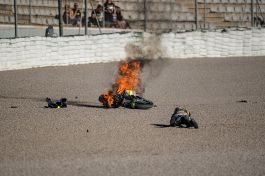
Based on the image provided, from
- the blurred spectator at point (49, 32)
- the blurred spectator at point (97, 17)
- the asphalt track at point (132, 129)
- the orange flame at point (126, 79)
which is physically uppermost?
the blurred spectator at point (97, 17)

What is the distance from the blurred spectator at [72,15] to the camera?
2803 cm

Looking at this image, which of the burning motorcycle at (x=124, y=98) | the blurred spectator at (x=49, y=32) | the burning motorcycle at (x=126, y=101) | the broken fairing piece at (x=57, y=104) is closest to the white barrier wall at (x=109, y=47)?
the blurred spectator at (x=49, y=32)

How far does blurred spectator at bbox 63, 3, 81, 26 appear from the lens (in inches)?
1104

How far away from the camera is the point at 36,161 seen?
10.4 m

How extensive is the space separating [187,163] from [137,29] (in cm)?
1849

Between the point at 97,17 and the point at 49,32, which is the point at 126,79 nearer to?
the point at 49,32

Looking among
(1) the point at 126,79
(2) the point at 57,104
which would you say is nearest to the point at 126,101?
(1) the point at 126,79

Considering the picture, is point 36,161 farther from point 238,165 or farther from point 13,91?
point 13,91

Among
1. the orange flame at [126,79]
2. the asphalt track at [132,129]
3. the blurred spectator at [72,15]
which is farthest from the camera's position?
the blurred spectator at [72,15]

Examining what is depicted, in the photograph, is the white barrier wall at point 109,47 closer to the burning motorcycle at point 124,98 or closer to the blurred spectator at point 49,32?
the blurred spectator at point 49,32

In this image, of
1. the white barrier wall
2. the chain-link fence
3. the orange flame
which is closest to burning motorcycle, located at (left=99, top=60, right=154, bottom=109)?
the orange flame

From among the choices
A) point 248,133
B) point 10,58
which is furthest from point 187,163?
point 10,58

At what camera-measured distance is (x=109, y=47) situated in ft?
89.9

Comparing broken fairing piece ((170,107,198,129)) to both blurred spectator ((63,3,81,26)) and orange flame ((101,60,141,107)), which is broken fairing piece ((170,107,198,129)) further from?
blurred spectator ((63,3,81,26))
